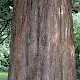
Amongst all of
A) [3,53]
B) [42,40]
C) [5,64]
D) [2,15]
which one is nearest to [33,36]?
[42,40]

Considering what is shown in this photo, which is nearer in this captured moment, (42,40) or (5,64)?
(42,40)

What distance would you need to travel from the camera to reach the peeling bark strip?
8.06 ft

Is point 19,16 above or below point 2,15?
above

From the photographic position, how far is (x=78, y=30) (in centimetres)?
1040

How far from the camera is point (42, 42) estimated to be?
246cm

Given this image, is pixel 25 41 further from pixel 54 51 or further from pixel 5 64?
pixel 5 64

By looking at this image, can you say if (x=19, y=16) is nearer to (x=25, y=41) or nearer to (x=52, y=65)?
(x=25, y=41)

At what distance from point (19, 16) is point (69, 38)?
0.57 metres

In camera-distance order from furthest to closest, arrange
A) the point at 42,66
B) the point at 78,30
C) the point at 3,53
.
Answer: the point at 3,53, the point at 78,30, the point at 42,66

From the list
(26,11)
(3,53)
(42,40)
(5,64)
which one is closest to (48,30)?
(42,40)

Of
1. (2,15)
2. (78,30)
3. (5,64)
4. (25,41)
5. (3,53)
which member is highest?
(25,41)

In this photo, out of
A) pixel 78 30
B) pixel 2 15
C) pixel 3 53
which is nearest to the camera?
pixel 2 15

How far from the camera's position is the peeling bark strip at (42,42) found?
2457 millimetres

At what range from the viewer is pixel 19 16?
2.58 meters
